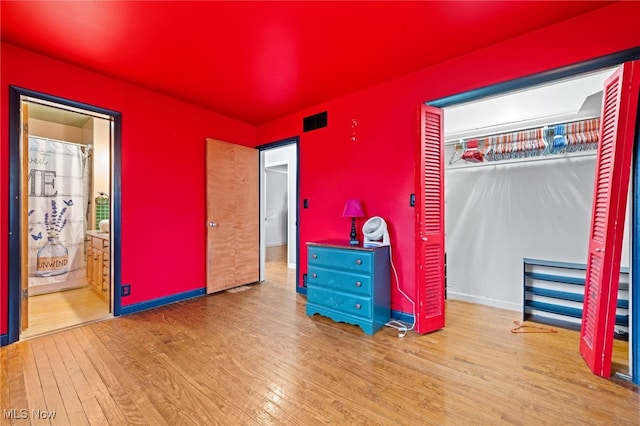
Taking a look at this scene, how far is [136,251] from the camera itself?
3.06 meters

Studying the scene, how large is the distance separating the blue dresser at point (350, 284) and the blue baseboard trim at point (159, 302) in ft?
5.31

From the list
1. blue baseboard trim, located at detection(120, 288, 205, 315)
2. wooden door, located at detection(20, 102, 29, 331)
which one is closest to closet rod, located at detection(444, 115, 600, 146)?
blue baseboard trim, located at detection(120, 288, 205, 315)

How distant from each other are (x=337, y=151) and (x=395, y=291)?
175 centimetres

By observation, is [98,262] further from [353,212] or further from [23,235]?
[353,212]

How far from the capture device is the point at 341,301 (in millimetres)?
2719

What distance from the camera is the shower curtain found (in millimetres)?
3674

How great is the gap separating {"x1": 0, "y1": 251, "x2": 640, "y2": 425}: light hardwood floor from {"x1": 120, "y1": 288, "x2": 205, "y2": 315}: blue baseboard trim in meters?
0.20

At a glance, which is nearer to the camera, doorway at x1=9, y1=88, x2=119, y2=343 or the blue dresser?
the blue dresser

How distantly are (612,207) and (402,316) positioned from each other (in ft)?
6.01

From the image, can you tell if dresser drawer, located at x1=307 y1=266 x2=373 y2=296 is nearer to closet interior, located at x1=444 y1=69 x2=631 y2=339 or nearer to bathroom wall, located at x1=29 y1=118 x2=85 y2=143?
closet interior, located at x1=444 y1=69 x2=631 y2=339

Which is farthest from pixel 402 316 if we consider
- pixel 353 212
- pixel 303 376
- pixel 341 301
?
pixel 303 376

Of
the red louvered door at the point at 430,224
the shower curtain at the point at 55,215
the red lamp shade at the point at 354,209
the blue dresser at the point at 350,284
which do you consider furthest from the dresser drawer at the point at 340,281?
the shower curtain at the point at 55,215

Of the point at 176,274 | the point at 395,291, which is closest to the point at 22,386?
the point at 176,274

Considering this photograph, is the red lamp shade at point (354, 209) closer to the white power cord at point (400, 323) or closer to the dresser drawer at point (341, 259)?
the dresser drawer at point (341, 259)
